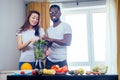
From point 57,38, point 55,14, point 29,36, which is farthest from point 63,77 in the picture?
point 55,14

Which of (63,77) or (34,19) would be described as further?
(34,19)

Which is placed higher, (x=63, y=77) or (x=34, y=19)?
(x=34, y=19)

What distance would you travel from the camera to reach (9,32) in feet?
8.96

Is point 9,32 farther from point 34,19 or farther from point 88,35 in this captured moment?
point 88,35

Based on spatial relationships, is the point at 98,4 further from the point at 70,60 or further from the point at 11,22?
the point at 11,22

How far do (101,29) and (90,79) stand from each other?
50.9 inches

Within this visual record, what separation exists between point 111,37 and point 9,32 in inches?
55.7

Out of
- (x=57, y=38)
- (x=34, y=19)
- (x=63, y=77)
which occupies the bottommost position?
(x=63, y=77)

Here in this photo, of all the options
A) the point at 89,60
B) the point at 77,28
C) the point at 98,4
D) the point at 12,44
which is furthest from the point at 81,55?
the point at 12,44

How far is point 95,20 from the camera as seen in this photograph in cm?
308

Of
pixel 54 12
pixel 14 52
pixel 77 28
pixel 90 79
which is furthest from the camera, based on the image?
pixel 77 28

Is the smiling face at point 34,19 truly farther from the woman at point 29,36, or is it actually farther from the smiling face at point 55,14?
the smiling face at point 55,14

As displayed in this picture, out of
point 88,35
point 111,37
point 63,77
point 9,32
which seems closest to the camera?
point 63,77

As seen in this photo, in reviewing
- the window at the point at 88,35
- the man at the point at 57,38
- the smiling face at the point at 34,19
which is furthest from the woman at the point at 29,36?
the window at the point at 88,35
